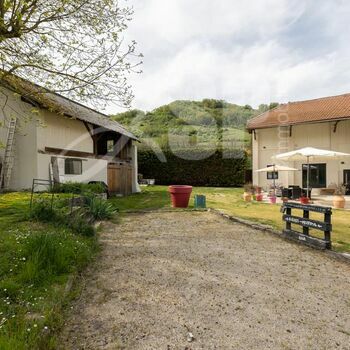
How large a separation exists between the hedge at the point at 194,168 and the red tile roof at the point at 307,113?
472 centimetres

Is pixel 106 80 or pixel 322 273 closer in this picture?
pixel 322 273

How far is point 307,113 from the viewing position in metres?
23.5

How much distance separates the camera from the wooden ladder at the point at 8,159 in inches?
478

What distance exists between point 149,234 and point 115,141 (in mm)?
15932

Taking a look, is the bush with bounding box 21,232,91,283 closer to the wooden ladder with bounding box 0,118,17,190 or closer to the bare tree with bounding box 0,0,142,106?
the bare tree with bounding box 0,0,142,106

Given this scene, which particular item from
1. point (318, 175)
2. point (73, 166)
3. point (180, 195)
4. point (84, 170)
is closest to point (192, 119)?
point (318, 175)

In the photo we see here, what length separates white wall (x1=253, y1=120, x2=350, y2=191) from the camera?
21672 mm

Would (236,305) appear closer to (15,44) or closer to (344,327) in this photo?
(344,327)

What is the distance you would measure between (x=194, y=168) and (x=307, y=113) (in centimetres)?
1150

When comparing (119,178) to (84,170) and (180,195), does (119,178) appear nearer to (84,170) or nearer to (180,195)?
(84,170)

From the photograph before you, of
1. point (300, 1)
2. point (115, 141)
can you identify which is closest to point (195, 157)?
point (115, 141)

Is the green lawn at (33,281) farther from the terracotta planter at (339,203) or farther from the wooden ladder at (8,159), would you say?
the terracotta planter at (339,203)

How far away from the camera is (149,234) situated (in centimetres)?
711

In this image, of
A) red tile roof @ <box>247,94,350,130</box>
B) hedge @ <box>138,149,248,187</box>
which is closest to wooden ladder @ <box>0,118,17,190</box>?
red tile roof @ <box>247,94,350,130</box>
